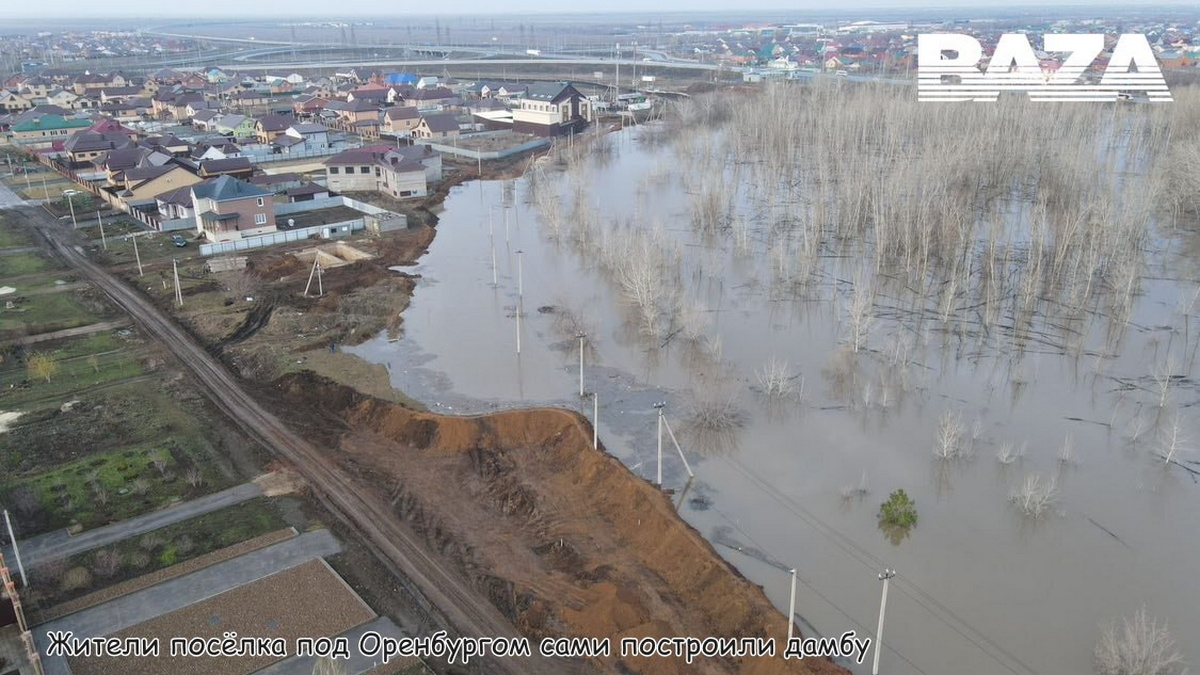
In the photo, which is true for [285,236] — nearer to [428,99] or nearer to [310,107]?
[310,107]

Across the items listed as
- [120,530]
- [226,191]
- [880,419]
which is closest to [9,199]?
[226,191]

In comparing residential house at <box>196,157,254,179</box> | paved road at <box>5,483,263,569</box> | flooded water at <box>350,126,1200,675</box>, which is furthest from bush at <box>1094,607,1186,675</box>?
residential house at <box>196,157,254,179</box>

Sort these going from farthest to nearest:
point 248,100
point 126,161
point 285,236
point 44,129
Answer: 1. point 248,100
2. point 44,129
3. point 126,161
4. point 285,236

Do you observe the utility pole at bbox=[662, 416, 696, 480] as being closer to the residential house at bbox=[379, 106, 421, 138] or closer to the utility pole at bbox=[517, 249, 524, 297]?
the utility pole at bbox=[517, 249, 524, 297]

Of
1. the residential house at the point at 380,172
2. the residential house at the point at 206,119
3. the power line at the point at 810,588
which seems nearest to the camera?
the power line at the point at 810,588

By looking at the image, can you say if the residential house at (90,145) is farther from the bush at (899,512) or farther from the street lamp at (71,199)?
the bush at (899,512)

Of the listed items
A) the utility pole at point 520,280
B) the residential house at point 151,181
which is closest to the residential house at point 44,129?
the residential house at point 151,181

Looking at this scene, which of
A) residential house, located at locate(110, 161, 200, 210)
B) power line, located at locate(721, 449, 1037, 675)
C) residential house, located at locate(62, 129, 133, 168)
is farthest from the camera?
residential house, located at locate(62, 129, 133, 168)
